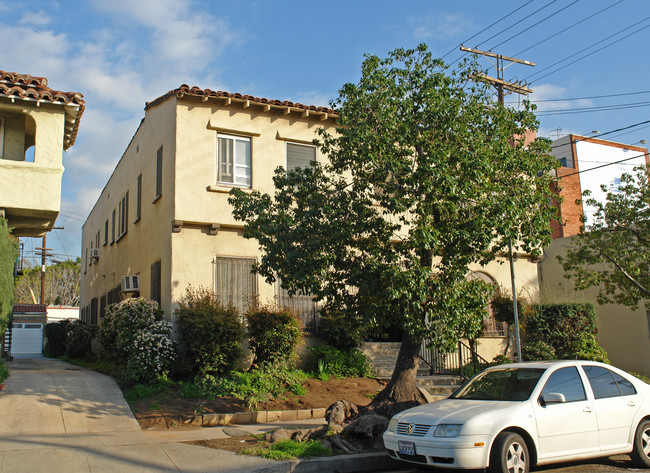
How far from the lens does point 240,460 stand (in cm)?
→ 812

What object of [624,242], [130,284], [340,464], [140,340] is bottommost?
[340,464]

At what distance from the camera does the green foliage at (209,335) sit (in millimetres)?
13125

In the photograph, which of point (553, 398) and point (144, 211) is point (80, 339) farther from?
point (553, 398)

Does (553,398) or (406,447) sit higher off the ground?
(553,398)

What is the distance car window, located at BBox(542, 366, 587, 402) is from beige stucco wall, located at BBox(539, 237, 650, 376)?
34.9 ft

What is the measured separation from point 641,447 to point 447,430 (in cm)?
319

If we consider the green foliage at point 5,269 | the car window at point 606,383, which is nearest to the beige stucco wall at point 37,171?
the green foliage at point 5,269

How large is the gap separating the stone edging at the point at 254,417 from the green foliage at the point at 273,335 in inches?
82.6

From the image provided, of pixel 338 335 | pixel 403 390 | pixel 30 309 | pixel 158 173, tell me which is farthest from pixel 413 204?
pixel 30 309

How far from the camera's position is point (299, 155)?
54.5ft

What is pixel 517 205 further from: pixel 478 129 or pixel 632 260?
pixel 632 260

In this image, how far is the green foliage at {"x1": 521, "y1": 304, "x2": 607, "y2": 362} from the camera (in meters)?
16.9

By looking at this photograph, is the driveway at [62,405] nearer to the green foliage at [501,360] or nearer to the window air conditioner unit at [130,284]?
the window air conditioner unit at [130,284]

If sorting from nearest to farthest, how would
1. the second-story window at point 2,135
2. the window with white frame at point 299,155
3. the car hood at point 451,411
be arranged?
the car hood at point 451,411
the second-story window at point 2,135
the window with white frame at point 299,155
